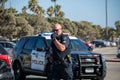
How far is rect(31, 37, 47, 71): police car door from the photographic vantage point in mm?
13466

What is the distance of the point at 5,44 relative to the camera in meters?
29.5

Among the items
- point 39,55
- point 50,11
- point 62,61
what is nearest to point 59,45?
point 62,61

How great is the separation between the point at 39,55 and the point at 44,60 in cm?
43

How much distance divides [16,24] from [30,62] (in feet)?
181

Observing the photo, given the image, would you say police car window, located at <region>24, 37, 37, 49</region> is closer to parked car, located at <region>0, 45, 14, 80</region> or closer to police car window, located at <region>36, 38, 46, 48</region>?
police car window, located at <region>36, 38, 46, 48</region>

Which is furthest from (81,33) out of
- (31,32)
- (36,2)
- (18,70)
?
(18,70)

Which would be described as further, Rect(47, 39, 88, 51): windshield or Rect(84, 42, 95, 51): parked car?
Rect(84, 42, 95, 51): parked car

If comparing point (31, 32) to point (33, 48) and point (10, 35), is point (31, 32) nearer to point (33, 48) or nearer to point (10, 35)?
point (10, 35)

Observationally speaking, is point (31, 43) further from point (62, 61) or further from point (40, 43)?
point (62, 61)

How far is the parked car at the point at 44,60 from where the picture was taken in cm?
1310

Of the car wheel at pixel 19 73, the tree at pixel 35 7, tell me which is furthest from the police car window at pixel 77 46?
the tree at pixel 35 7

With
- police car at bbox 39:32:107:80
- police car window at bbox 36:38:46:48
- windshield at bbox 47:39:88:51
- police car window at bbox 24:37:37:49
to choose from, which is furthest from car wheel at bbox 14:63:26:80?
police car at bbox 39:32:107:80

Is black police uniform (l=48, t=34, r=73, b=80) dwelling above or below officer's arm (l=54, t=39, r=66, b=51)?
below

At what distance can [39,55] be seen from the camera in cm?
1371
